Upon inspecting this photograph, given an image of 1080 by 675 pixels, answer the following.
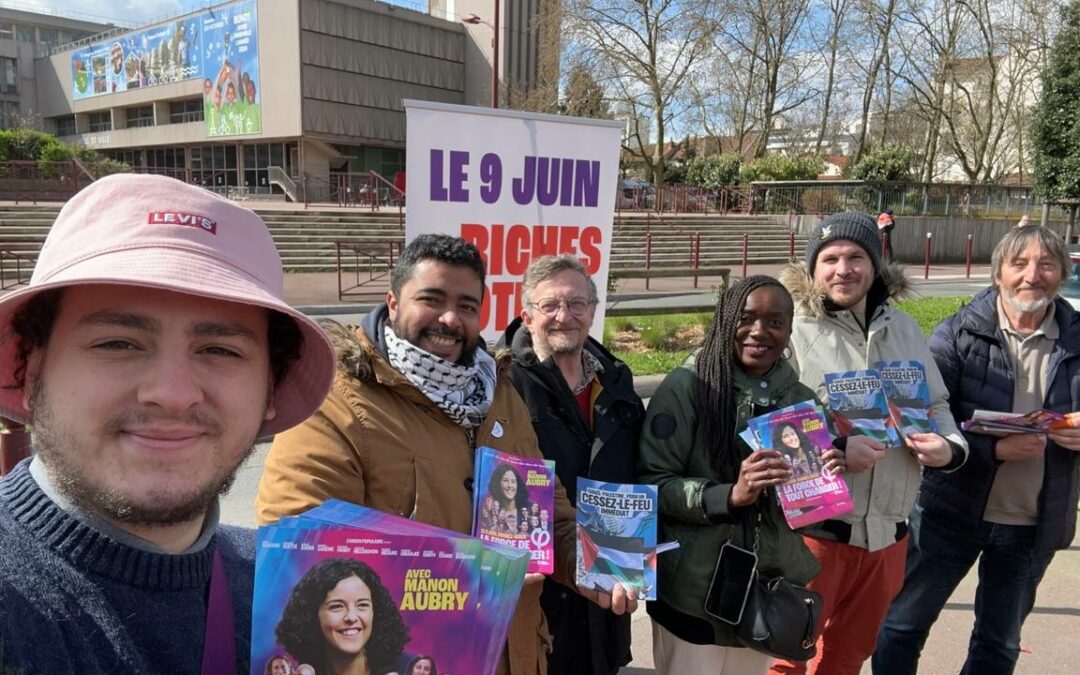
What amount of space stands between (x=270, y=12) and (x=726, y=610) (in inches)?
1927

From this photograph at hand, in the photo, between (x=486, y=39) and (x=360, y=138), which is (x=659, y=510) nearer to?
(x=360, y=138)

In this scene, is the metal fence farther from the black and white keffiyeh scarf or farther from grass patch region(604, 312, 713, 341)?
the black and white keffiyeh scarf

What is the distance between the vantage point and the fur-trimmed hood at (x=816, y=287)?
114 inches

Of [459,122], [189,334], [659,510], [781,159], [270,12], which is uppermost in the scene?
[270,12]

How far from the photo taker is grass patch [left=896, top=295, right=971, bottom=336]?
10.4m

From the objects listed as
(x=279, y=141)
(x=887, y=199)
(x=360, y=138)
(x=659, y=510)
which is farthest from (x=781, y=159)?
(x=659, y=510)

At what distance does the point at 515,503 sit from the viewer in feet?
6.35

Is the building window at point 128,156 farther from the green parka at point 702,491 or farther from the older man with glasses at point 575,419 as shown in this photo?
the green parka at point 702,491

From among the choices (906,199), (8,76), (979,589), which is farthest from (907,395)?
(8,76)

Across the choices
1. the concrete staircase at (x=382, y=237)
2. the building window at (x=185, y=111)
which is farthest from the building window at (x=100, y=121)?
the concrete staircase at (x=382, y=237)

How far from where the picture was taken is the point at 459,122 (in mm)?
4027

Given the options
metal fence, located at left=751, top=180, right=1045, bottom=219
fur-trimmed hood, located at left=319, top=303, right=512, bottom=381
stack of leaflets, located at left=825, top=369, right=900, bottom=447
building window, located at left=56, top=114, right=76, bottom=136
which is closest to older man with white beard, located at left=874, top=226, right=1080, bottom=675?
stack of leaflets, located at left=825, top=369, right=900, bottom=447

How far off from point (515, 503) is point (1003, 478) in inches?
89.5

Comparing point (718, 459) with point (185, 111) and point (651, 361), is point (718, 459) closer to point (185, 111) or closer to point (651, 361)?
point (651, 361)
